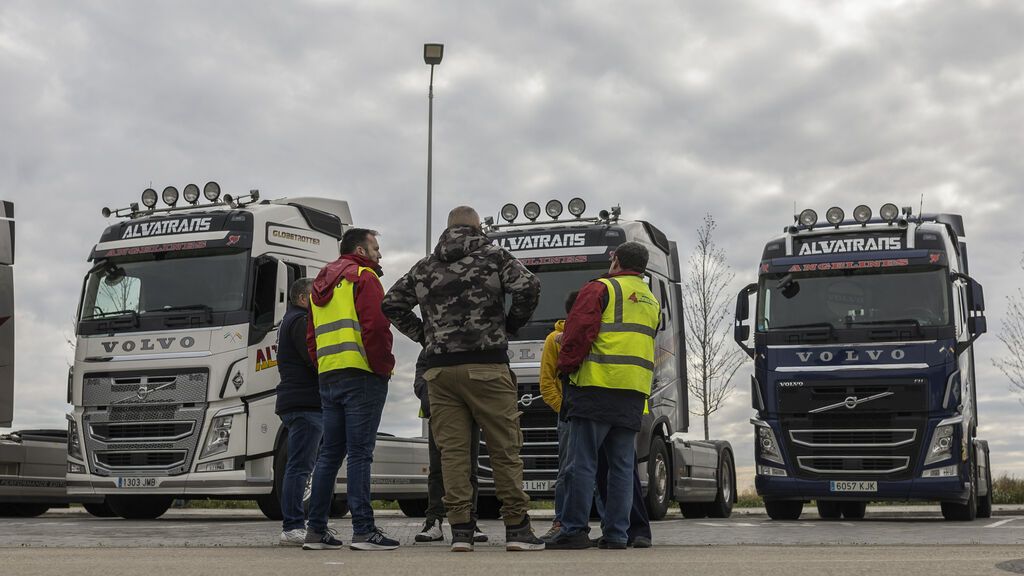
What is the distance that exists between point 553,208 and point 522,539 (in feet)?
24.0

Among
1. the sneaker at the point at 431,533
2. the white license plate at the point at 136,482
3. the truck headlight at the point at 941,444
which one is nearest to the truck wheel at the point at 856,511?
the truck headlight at the point at 941,444

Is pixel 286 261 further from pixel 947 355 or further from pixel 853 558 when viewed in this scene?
pixel 853 558

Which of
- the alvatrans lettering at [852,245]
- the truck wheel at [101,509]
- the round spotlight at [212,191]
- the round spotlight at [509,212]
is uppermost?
the round spotlight at [212,191]

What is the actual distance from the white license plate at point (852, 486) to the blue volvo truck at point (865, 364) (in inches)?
0.4

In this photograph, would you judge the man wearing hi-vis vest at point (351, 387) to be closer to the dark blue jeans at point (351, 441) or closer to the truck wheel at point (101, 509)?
the dark blue jeans at point (351, 441)

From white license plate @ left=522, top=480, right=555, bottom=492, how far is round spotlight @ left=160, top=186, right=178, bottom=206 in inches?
202

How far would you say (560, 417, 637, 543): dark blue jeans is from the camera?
8.35 meters

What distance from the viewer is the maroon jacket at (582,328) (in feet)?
27.4

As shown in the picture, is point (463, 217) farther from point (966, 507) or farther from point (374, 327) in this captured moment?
point (966, 507)

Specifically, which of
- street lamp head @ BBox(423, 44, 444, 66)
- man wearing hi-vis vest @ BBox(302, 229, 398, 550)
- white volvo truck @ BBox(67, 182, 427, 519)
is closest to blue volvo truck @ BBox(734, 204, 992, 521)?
white volvo truck @ BBox(67, 182, 427, 519)

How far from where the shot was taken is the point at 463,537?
804 cm

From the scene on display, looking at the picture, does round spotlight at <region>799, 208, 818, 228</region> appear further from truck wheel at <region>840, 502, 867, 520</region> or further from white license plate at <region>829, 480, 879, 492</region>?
truck wheel at <region>840, 502, 867, 520</region>

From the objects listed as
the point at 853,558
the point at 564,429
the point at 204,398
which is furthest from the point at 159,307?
Answer: the point at 853,558

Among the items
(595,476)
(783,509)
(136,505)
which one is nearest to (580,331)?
(595,476)
